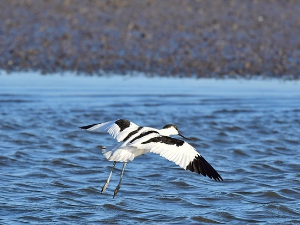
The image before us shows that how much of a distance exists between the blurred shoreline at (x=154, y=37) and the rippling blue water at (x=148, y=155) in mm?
833

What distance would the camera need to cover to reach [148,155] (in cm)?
974

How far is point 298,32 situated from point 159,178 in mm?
9497

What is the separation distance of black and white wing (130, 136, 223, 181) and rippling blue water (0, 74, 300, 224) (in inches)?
21.8

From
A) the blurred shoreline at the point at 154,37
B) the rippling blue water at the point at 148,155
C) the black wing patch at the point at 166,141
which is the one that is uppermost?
the blurred shoreline at the point at 154,37

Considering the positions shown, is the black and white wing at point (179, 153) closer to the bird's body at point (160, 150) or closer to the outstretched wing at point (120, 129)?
the bird's body at point (160, 150)

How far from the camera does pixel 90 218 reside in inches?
276

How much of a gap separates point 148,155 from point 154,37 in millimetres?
7094

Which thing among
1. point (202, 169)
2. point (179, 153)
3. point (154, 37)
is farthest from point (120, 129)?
point (154, 37)

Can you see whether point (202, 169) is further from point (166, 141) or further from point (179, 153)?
point (166, 141)

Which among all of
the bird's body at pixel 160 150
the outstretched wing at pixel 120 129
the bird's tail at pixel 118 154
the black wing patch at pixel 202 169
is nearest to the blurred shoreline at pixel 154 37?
the outstretched wing at pixel 120 129

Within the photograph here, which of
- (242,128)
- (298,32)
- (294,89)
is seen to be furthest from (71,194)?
(298,32)

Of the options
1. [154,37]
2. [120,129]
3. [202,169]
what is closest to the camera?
[202,169]

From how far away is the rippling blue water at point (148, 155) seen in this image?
24.0 ft

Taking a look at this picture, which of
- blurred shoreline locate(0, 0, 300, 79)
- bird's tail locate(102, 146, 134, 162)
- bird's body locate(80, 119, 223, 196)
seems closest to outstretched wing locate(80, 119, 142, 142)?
bird's body locate(80, 119, 223, 196)
